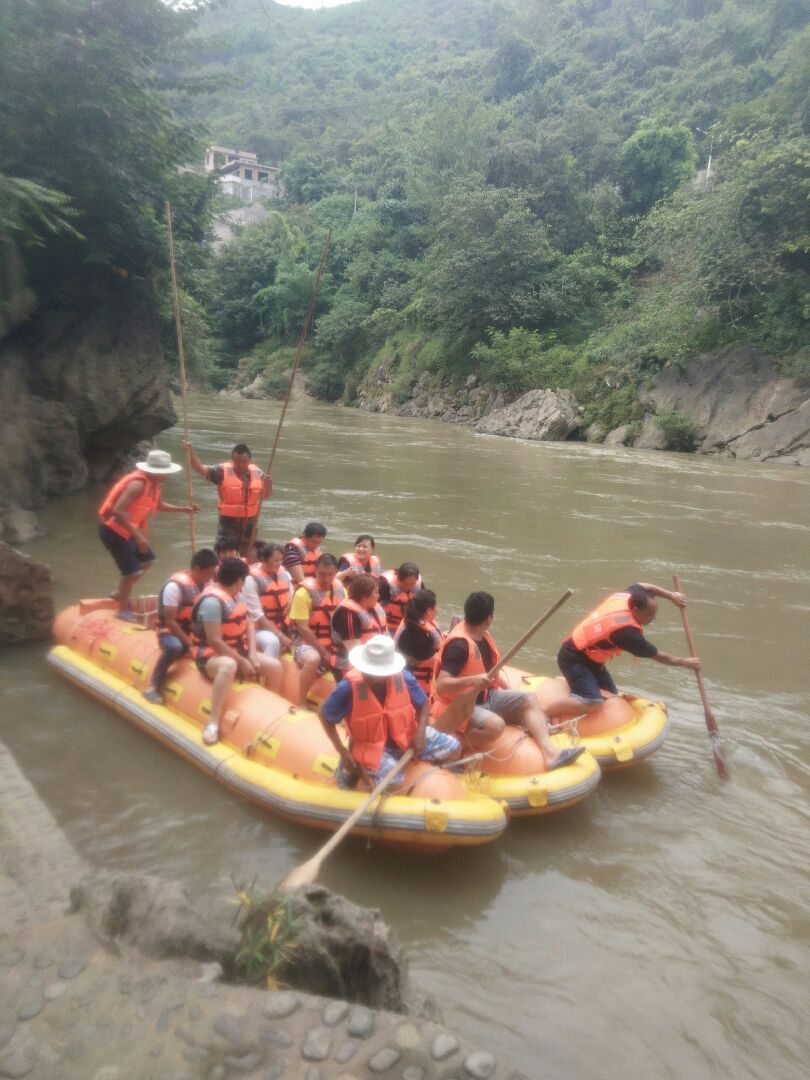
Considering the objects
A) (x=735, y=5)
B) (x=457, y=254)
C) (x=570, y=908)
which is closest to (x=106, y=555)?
(x=570, y=908)

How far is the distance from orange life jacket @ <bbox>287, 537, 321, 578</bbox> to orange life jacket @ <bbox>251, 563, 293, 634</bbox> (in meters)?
0.21

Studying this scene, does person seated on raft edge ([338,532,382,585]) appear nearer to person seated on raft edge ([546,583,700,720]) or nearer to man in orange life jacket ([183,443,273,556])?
man in orange life jacket ([183,443,273,556])

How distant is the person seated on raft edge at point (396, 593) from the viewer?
588 cm

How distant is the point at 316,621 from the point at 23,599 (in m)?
2.59

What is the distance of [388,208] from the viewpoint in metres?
40.9

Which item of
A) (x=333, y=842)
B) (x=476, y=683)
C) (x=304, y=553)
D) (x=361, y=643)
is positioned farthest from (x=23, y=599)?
(x=333, y=842)

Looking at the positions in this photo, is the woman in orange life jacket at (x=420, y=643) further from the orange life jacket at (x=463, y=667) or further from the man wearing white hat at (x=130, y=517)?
the man wearing white hat at (x=130, y=517)

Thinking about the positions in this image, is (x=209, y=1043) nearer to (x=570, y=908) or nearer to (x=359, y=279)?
(x=570, y=908)

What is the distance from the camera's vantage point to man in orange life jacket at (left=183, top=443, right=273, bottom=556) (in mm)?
7207

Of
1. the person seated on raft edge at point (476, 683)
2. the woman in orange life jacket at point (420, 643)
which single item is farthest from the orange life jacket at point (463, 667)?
the woman in orange life jacket at point (420, 643)

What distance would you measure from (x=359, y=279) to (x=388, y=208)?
3.98 meters

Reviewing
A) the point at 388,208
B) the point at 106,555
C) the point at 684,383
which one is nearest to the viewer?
the point at 106,555

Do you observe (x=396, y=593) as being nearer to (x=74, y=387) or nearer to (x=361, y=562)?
(x=361, y=562)

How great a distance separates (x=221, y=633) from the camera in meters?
4.82
